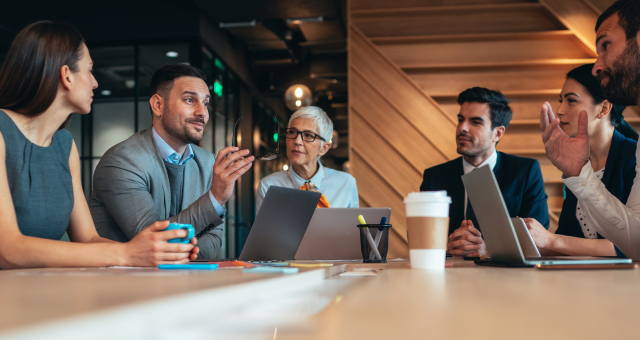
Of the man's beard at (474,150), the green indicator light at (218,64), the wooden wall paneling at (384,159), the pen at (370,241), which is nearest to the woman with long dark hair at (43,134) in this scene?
the pen at (370,241)

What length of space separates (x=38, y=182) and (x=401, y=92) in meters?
3.47

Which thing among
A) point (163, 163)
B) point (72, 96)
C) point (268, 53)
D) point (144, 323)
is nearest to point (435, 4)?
point (268, 53)

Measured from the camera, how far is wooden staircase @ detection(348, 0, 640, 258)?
4273 mm

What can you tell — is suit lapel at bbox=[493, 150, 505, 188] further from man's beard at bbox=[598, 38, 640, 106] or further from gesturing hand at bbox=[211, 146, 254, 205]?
gesturing hand at bbox=[211, 146, 254, 205]

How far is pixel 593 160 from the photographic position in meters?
2.36

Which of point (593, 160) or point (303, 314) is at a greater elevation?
point (593, 160)

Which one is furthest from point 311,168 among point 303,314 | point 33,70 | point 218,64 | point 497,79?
point 218,64

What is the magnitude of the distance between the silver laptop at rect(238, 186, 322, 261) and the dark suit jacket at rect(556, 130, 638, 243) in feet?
4.50

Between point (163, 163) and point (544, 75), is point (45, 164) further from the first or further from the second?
point (544, 75)

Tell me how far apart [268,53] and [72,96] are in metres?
5.40

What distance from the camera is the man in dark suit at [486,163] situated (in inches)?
104

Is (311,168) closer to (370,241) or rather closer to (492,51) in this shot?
(370,241)

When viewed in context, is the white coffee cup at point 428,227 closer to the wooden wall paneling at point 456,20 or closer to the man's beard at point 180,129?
the man's beard at point 180,129

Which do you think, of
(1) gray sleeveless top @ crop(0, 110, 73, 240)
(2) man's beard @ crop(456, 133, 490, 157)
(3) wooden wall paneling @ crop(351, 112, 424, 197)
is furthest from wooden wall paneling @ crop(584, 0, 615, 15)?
(1) gray sleeveless top @ crop(0, 110, 73, 240)
